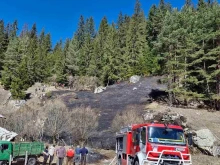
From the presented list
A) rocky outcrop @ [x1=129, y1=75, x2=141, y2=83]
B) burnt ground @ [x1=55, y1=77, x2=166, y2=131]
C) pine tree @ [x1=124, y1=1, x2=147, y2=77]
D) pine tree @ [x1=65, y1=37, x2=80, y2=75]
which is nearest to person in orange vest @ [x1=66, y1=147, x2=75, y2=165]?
burnt ground @ [x1=55, y1=77, x2=166, y2=131]

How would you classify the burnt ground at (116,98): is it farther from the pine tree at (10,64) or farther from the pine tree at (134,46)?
the pine tree at (10,64)

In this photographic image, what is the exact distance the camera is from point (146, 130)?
13031 millimetres

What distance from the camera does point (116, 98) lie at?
2060 inches

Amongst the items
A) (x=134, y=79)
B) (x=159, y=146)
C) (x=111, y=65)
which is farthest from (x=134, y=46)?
(x=159, y=146)

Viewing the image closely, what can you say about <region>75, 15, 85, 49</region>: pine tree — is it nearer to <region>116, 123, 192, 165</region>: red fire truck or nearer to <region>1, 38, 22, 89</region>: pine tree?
<region>1, 38, 22, 89</region>: pine tree

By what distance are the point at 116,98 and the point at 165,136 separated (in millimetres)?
39302

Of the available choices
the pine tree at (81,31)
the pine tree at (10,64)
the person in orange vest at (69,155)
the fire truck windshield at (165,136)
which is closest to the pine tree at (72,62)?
the pine tree at (10,64)

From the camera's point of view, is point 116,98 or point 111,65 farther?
point 111,65

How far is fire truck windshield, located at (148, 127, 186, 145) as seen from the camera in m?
12.8

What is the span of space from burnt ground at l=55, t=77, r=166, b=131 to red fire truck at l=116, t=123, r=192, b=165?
84.7 ft

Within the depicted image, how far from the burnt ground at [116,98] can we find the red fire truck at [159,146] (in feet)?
84.7

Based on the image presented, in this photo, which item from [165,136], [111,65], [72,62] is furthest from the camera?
[72,62]

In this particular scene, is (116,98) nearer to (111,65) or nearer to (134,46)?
(111,65)

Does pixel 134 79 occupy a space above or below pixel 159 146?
above
